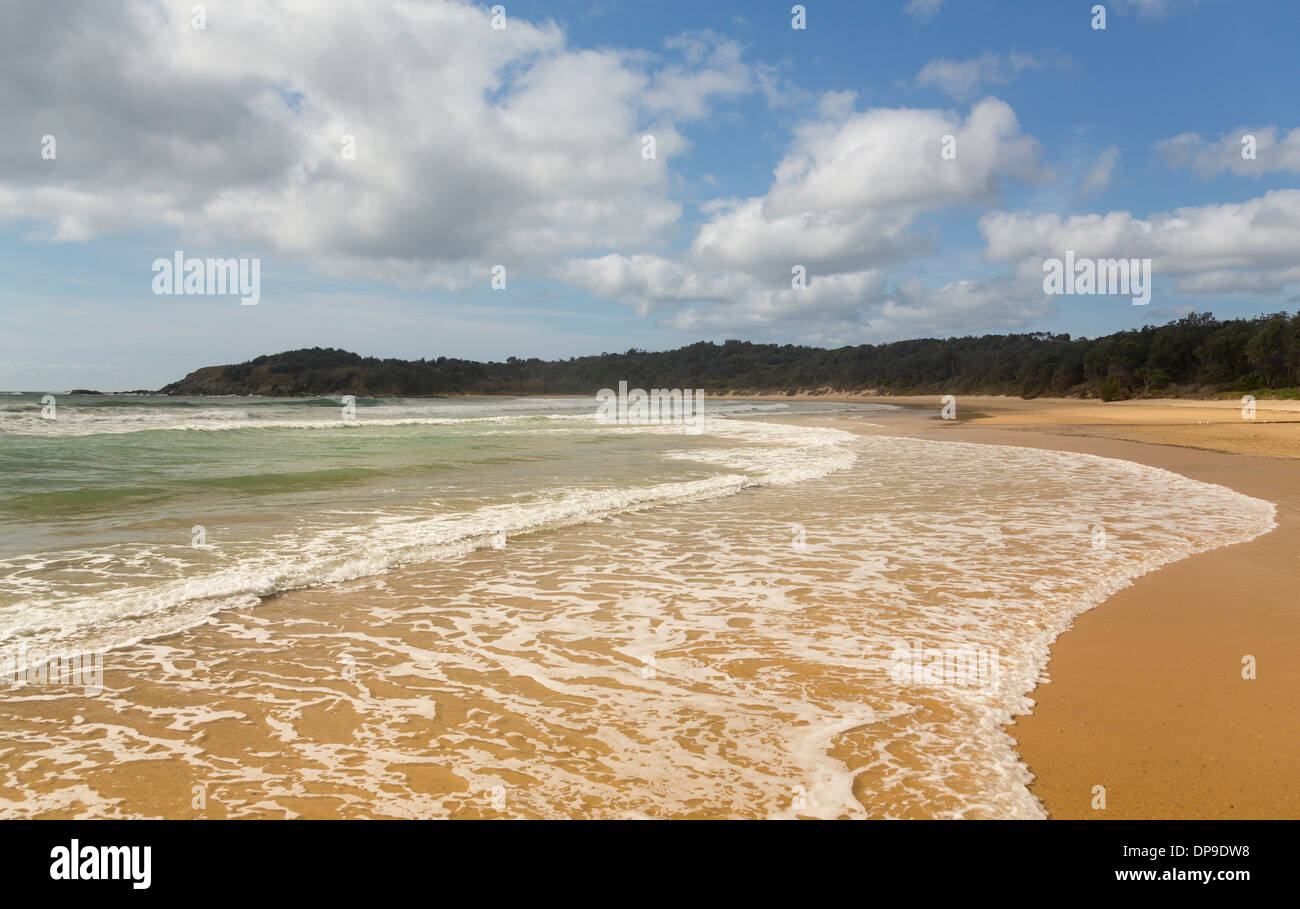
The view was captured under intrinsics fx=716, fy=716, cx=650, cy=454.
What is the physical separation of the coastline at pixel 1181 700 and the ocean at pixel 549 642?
0.19 meters

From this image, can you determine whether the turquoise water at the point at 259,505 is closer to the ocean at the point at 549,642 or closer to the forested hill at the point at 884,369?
the ocean at the point at 549,642

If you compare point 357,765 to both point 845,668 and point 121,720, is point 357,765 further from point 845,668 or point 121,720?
point 845,668

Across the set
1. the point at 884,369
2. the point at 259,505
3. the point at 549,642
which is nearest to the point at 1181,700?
the point at 549,642

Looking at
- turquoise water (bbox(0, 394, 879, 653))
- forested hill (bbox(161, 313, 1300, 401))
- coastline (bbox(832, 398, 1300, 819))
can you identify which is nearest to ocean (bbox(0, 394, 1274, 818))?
turquoise water (bbox(0, 394, 879, 653))

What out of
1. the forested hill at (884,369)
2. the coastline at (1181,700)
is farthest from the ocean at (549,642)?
the forested hill at (884,369)

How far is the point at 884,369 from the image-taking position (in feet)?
366

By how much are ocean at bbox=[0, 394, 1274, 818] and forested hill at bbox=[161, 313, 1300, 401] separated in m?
55.5

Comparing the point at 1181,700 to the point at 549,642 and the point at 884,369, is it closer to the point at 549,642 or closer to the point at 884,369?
the point at 549,642

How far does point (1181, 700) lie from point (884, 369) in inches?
4485

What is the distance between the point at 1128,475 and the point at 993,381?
3042 inches

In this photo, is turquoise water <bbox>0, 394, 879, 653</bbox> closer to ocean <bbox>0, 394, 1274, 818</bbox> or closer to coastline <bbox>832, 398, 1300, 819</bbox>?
ocean <bbox>0, 394, 1274, 818</bbox>

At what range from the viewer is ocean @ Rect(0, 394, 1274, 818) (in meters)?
3.01

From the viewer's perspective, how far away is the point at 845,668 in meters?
4.34
